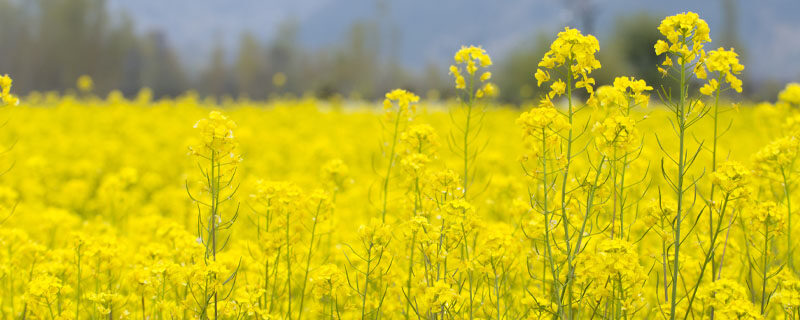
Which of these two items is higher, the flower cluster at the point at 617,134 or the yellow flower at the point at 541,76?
the yellow flower at the point at 541,76

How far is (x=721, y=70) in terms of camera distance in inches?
102

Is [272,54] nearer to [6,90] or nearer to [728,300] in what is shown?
[6,90]

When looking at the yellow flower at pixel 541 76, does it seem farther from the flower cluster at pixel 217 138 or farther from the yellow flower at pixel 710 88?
the flower cluster at pixel 217 138

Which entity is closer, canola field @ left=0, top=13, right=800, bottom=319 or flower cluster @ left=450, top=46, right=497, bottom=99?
canola field @ left=0, top=13, right=800, bottom=319

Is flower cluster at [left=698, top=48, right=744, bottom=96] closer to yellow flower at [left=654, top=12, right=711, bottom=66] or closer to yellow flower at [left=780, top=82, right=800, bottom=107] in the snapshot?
yellow flower at [left=654, top=12, right=711, bottom=66]

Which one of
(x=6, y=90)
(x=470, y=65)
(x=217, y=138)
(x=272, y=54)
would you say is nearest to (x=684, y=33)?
(x=470, y=65)

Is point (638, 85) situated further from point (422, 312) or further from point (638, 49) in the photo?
point (638, 49)

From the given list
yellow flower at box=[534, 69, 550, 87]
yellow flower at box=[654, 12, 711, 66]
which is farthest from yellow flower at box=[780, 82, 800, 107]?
yellow flower at box=[534, 69, 550, 87]

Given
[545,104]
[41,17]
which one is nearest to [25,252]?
[545,104]

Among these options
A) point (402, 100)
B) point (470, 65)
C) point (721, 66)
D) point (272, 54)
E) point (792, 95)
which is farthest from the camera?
point (272, 54)

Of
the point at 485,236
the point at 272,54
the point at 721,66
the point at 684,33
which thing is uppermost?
the point at 272,54

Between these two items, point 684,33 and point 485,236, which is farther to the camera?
point 485,236

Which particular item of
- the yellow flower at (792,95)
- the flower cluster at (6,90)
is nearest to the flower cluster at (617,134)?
the flower cluster at (6,90)

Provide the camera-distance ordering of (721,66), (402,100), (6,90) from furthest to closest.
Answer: (402,100) → (6,90) → (721,66)
